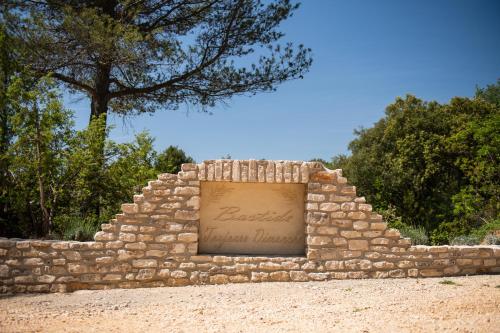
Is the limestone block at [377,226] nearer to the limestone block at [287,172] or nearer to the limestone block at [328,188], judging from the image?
the limestone block at [328,188]

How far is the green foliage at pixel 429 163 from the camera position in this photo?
39.9ft

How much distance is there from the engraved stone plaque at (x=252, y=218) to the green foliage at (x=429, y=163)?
697 centimetres

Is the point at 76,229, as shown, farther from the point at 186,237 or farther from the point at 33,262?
the point at 186,237

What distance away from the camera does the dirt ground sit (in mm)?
3883

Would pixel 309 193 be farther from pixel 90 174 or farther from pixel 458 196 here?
pixel 458 196

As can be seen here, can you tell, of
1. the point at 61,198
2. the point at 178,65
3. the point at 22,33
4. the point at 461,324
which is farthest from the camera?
the point at 178,65

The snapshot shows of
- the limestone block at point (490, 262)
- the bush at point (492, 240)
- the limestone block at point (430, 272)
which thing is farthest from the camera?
the bush at point (492, 240)

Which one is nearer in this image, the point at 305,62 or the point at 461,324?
the point at 461,324

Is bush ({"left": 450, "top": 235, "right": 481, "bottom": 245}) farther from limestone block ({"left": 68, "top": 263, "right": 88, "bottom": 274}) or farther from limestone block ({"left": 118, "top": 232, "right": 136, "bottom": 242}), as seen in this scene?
limestone block ({"left": 68, "top": 263, "right": 88, "bottom": 274})

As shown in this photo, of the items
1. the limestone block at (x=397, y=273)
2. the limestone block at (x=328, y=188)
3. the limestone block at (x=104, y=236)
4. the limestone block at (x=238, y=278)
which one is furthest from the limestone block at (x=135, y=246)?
the limestone block at (x=397, y=273)

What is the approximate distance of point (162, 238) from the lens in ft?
18.8

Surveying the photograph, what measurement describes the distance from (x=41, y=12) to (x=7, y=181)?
480 cm

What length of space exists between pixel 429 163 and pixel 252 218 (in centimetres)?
1008

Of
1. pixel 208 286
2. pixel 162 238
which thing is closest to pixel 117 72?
pixel 162 238
